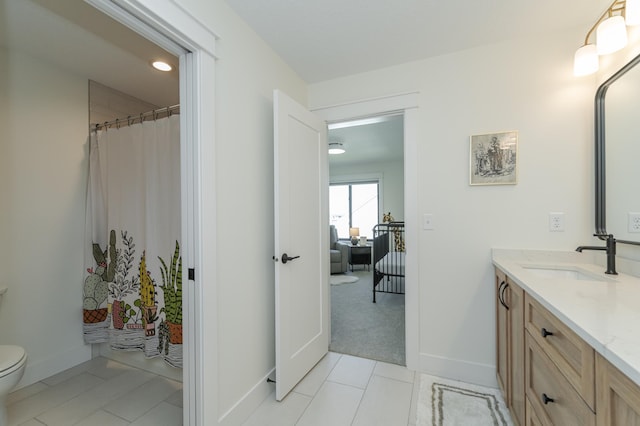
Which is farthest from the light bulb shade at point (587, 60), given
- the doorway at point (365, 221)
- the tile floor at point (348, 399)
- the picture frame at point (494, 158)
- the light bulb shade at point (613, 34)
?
the tile floor at point (348, 399)

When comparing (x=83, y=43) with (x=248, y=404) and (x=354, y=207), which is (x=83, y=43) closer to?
(x=248, y=404)

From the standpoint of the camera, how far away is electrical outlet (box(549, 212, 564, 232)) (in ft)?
5.83

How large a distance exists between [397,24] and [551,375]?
1.94m

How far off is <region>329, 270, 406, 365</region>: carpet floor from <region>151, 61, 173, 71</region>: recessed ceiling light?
8.90 feet

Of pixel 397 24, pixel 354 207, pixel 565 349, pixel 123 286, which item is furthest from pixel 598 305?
pixel 354 207

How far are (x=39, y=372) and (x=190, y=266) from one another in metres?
1.77

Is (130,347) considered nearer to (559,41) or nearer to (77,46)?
(77,46)

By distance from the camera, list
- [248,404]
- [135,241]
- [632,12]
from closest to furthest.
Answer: [632,12]
[248,404]
[135,241]

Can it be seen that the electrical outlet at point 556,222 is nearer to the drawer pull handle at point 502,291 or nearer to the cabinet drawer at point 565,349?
the drawer pull handle at point 502,291

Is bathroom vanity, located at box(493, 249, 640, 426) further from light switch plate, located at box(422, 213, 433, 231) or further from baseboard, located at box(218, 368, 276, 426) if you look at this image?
baseboard, located at box(218, 368, 276, 426)

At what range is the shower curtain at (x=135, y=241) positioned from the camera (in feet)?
6.39

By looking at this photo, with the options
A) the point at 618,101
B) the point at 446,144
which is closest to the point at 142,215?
the point at 446,144

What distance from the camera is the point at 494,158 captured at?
1.91m

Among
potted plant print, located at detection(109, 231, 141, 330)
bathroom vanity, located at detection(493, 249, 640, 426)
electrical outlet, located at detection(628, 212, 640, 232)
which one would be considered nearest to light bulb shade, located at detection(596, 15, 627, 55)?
electrical outlet, located at detection(628, 212, 640, 232)
